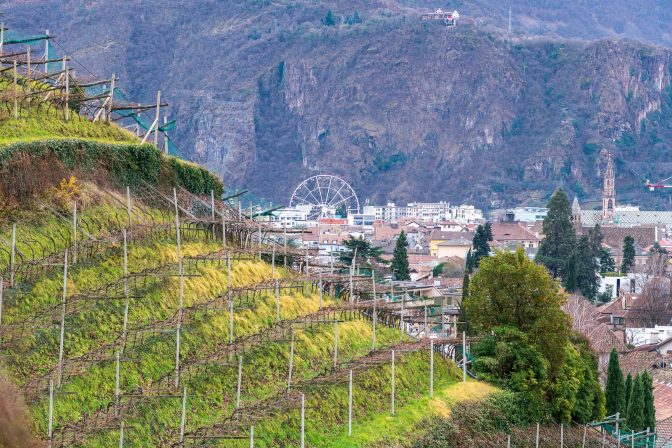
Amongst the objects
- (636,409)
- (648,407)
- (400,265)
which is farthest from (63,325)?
(400,265)

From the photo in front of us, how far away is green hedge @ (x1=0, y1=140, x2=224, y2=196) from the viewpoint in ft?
170

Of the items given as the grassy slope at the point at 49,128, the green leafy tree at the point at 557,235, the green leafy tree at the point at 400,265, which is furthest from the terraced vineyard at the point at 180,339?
the green leafy tree at the point at 557,235

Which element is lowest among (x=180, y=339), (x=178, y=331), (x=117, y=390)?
(x=117, y=390)

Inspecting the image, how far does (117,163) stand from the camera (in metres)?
57.7

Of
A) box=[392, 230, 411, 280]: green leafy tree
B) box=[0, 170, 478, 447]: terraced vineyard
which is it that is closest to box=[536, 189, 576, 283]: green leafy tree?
box=[392, 230, 411, 280]: green leafy tree

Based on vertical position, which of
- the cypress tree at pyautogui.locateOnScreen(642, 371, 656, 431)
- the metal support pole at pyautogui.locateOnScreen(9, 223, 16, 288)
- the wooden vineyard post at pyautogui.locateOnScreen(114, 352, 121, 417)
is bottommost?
the cypress tree at pyautogui.locateOnScreen(642, 371, 656, 431)

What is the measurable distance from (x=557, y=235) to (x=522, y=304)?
301ft

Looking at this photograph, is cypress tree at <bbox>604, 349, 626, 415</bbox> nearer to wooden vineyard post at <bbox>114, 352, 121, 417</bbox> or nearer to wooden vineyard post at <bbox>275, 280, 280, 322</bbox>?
wooden vineyard post at <bbox>275, 280, 280, 322</bbox>

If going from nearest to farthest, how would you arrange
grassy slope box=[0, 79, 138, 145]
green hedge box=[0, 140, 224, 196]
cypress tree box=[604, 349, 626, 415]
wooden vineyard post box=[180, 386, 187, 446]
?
wooden vineyard post box=[180, 386, 187, 446] → green hedge box=[0, 140, 224, 196] → grassy slope box=[0, 79, 138, 145] → cypress tree box=[604, 349, 626, 415]

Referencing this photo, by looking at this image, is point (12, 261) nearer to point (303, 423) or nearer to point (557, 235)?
point (303, 423)

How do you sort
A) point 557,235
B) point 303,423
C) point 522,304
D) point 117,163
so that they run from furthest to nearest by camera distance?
point 557,235, point 522,304, point 117,163, point 303,423

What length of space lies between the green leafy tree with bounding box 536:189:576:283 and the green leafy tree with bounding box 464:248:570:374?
86.8 metres

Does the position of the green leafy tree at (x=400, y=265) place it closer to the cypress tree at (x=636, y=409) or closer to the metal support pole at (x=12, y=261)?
the cypress tree at (x=636, y=409)

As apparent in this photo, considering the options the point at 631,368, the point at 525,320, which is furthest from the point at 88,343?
the point at 631,368
